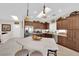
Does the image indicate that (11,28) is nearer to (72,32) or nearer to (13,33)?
(13,33)

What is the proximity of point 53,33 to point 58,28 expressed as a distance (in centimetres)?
50

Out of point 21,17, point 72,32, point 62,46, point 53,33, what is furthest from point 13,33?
point 72,32

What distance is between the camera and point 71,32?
583cm

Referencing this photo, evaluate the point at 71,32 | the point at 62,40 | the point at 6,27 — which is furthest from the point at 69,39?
the point at 6,27

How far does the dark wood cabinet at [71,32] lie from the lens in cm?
532

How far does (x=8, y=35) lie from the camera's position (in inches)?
338

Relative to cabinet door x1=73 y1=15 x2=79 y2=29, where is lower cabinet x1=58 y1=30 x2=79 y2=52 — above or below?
below

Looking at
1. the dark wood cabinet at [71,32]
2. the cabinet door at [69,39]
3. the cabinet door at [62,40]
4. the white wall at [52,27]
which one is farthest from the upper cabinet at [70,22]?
the cabinet door at [62,40]

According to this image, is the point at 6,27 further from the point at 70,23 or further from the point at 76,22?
the point at 76,22

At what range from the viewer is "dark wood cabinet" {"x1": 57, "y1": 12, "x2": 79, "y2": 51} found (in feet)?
17.5

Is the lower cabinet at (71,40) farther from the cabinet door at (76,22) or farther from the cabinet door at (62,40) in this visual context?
the cabinet door at (76,22)

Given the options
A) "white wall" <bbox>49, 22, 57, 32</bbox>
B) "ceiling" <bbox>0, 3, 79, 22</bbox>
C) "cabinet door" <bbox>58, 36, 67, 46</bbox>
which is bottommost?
"cabinet door" <bbox>58, 36, 67, 46</bbox>

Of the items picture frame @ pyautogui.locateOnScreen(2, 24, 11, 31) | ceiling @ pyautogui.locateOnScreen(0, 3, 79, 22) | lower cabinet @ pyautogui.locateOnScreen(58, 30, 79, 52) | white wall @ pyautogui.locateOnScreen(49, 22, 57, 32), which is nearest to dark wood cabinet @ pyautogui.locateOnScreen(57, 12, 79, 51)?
lower cabinet @ pyautogui.locateOnScreen(58, 30, 79, 52)

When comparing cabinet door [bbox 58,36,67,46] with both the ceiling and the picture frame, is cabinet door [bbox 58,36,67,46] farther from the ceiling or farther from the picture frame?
the picture frame
